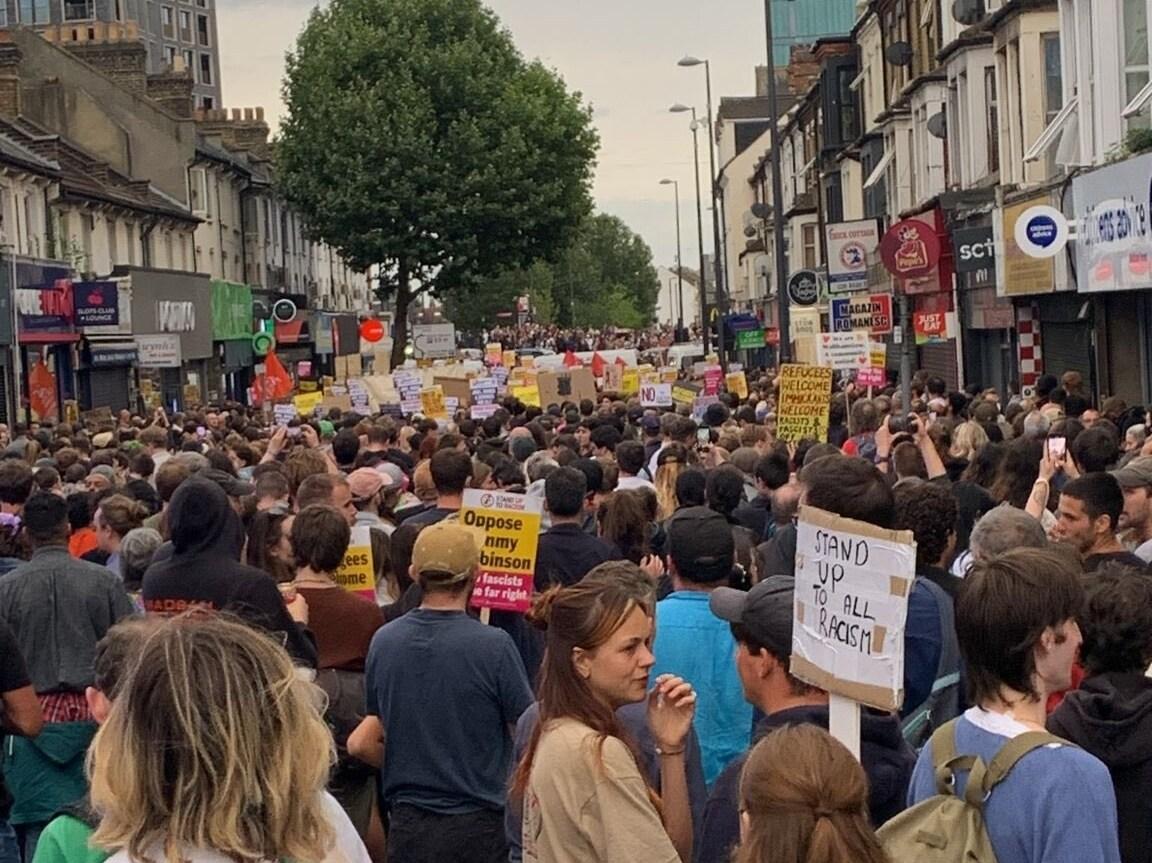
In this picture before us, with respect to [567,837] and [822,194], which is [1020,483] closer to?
[567,837]

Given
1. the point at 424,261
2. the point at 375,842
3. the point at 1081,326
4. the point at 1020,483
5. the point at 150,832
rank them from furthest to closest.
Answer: the point at 424,261
the point at 1081,326
the point at 1020,483
the point at 375,842
the point at 150,832

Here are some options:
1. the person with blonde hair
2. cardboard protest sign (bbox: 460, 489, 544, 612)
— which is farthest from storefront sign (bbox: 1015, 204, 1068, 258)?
the person with blonde hair

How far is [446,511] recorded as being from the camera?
10914 millimetres

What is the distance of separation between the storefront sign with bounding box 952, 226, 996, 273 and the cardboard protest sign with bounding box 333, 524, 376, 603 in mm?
23720

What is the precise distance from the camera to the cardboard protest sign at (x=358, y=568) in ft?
31.0

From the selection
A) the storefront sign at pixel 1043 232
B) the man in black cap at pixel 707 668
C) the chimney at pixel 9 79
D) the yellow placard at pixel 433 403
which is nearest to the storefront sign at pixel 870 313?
the storefront sign at pixel 1043 232

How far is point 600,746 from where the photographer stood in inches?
204

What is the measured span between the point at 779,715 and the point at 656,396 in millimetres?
22115

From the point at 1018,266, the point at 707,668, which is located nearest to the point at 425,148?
the point at 1018,266

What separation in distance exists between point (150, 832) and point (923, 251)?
31.4 metres

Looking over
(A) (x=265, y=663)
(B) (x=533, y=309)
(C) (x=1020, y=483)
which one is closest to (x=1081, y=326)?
(C) (x=1020, y=483)

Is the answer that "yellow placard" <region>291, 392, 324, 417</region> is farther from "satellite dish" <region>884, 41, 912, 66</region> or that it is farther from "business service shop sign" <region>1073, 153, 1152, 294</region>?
"satellite dish" <region>884, 41, 912, 66</region>

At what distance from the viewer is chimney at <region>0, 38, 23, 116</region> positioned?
49.8 m

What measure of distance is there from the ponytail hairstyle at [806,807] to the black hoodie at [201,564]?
451 cm
